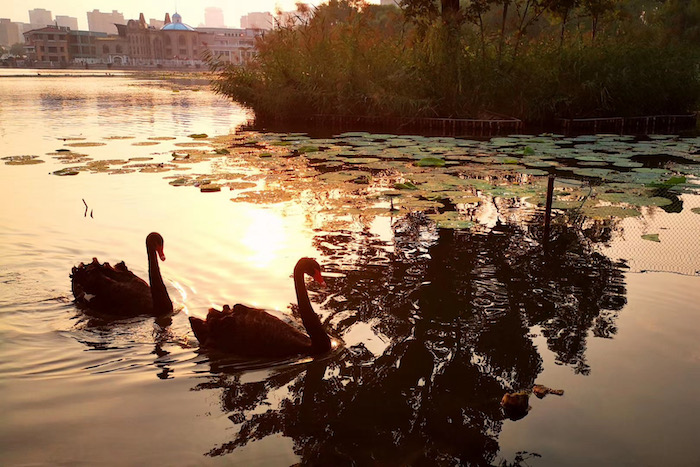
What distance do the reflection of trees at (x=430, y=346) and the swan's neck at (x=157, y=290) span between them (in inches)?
48.5

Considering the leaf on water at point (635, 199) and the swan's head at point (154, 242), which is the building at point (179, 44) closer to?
the leaf on water at point (635, 199)

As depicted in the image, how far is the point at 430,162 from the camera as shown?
11359 mm

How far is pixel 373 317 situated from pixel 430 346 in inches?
27.4

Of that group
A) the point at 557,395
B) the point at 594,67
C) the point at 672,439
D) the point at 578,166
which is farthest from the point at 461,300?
the point at 594,67

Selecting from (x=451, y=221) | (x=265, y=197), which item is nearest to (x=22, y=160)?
(x=265, y=197)

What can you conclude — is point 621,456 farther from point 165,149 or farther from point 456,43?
point 456,43

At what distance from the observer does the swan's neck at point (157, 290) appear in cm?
500

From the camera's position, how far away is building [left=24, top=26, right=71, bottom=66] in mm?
131750

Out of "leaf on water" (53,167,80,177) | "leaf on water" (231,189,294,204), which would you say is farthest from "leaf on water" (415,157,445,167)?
"leaf on water" (53,167,80,177)

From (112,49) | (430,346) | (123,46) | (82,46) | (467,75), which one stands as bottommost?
(430,346)

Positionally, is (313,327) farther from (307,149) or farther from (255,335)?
(307,149)

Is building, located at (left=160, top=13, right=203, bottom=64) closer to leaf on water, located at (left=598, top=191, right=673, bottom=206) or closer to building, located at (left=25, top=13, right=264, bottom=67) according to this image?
building, located at (left=25, top=13, right=264, bottom=67)

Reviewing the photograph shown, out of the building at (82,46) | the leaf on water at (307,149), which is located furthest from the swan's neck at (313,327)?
the building at (82,46)

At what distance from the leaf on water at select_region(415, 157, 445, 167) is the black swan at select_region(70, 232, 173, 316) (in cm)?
703
